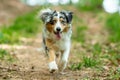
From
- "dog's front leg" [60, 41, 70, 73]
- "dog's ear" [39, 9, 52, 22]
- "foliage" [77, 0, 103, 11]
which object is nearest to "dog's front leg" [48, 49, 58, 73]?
"dog's front leg" [60, 41, 70, 73]

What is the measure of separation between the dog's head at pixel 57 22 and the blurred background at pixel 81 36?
85cm

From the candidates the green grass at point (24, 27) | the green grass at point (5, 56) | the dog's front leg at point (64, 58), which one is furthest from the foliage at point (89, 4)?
the dog's front leg at point (64, 58)

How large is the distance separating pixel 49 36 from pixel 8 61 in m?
1.59

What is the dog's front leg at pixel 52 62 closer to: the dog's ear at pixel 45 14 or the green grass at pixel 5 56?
the dog's ear at pixel 45 14

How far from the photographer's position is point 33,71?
26.9ft

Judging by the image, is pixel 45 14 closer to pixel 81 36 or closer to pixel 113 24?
pixel 81 36

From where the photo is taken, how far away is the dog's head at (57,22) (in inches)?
310

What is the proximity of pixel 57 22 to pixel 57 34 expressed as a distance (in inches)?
13.4

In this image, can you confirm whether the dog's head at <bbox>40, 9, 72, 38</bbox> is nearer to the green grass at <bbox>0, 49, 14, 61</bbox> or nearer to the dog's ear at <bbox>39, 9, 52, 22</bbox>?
the dog's ear at <bbox>39, 9, 52, 22</bbox>

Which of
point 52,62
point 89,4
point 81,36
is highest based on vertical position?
point 89,4

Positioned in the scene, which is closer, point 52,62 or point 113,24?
point 52,62

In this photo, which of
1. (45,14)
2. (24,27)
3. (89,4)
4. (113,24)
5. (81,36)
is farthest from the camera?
(89,4)

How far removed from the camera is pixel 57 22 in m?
7.89

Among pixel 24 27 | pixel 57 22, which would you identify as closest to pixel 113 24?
pixel 24 27
